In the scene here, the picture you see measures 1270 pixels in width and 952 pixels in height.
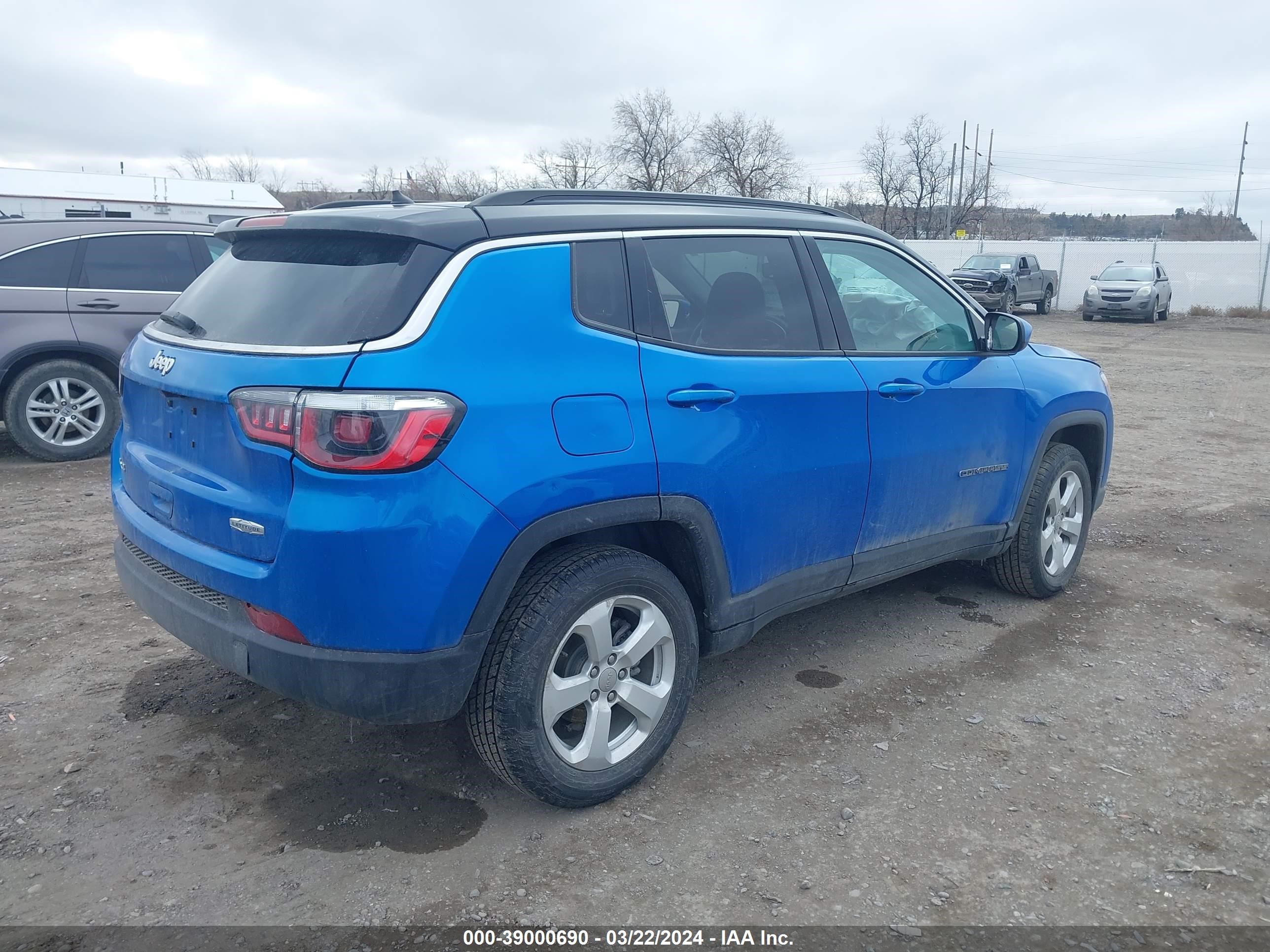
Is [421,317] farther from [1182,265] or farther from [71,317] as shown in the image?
[1182,265]

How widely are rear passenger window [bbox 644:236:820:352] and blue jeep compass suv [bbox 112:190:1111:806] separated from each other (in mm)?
Result: 11

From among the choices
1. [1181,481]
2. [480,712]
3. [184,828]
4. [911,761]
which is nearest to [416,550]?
[480,712]

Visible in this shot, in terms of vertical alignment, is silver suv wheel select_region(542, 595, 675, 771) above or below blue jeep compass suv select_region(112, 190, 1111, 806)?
below

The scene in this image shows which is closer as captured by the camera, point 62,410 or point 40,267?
point 40,267

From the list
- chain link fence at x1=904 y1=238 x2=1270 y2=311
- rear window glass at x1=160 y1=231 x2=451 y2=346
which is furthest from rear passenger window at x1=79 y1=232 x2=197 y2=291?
chain link fence at x1=904 y1=238 x2=1270 y2=311

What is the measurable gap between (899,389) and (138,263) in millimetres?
6495

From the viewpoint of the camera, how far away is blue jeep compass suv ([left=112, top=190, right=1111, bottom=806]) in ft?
8.55

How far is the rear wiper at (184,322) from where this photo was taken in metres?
3.14

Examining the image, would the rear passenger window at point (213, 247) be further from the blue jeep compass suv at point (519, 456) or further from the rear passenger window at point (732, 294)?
the rear passenger window at point (732, 294)

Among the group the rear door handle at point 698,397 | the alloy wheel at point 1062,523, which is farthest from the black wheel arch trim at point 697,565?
the alloy wheel at point 1062,523

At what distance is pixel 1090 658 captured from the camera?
14.3ft

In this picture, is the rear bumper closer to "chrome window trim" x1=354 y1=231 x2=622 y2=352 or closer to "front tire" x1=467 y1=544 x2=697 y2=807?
"front tire" x1=467 y1=544 x2=697 y2=807

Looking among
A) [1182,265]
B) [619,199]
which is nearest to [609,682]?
[619,199]

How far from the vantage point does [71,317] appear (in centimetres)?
745
